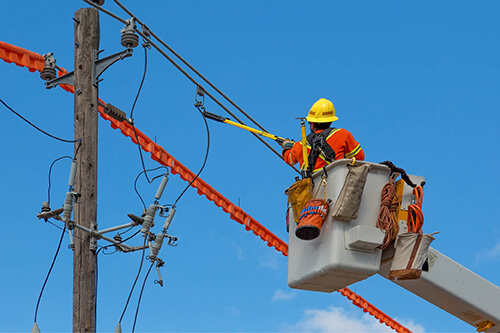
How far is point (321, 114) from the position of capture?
1209 cm

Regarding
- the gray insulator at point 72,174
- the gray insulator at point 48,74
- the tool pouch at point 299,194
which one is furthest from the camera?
the gray insulator at point 48,74

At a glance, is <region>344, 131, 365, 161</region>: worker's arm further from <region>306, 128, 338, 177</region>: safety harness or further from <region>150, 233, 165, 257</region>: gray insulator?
<region>150, 233, 165, 257</region>: gray insulator

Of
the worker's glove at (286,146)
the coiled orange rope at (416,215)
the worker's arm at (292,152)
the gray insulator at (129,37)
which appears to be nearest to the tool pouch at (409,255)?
the coiled orange rope at (416,215)

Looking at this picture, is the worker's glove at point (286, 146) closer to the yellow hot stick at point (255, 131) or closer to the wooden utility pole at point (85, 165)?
the yellow hot stick at point (255, 131)

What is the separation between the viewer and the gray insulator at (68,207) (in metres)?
11.3

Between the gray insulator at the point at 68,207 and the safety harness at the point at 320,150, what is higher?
the safety harness at the point at 320,150

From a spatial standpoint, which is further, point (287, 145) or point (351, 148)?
point (287, 145)

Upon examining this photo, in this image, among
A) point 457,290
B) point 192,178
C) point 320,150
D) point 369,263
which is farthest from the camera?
point 192,178

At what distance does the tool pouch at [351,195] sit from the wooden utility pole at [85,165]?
3.22 metres

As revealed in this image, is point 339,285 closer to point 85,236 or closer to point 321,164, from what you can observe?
point 321,164

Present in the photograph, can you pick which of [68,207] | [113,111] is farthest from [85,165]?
[113,111]

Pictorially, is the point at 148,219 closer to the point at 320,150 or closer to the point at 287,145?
the point at 287,145

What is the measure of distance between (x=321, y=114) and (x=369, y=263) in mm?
2291

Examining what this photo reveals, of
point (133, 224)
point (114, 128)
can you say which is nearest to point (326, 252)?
point (133, 224)
